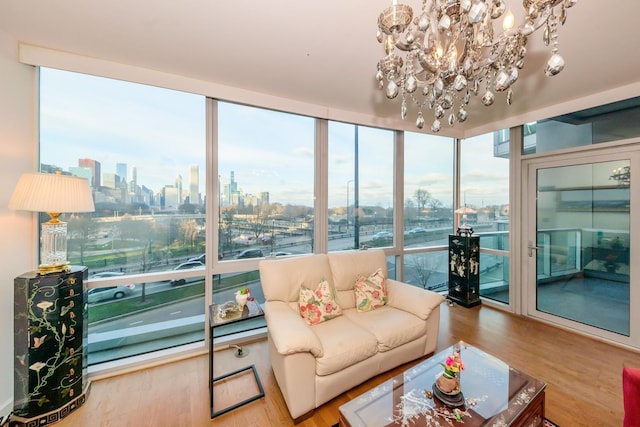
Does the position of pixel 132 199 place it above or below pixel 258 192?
below

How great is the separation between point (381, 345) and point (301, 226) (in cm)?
158

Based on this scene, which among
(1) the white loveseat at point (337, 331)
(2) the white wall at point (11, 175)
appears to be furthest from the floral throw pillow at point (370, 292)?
(2) the white wall at point (11, 175)

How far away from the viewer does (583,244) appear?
2949mm

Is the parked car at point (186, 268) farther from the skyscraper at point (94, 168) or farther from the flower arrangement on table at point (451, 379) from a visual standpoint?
the flower arrangement on table at point (451, 379)

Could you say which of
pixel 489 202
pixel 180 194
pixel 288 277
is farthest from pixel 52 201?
pixel 489 202

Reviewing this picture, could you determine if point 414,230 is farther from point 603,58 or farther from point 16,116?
point 16,116

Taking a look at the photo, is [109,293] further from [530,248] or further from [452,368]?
[530,248]

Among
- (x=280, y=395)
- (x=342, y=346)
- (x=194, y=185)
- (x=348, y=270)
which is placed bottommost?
A: (x=280, y=395)

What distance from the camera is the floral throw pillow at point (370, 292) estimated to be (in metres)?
2.47

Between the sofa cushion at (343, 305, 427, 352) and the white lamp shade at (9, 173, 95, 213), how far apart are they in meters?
2.32

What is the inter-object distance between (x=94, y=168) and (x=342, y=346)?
2.57m

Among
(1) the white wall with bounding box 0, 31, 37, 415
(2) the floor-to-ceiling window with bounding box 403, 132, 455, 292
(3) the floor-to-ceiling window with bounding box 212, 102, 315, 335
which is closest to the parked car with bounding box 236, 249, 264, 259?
(3) the floor-to-ceiling window with bounding box 212, 102, 315, 335

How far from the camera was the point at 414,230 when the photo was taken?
3.87 m

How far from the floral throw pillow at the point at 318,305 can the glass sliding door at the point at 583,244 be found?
9.52ft
